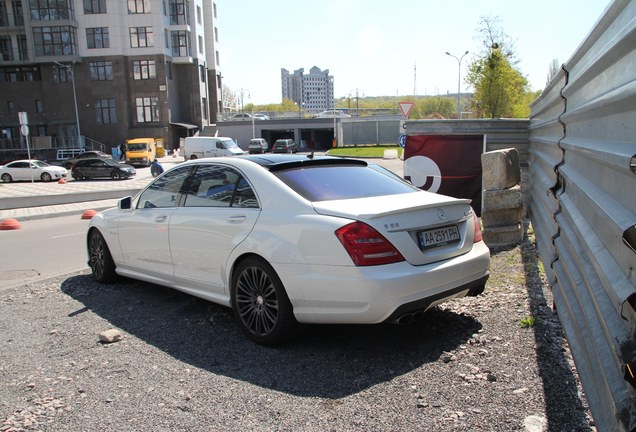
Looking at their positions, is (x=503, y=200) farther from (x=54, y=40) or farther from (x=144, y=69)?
(x=54, y=40)

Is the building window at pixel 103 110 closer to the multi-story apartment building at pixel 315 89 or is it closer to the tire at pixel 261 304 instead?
the tire at pixel 261 304

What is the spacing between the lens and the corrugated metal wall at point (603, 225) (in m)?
2.20

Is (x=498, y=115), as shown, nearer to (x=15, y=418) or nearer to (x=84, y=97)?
(x=15, y=418)

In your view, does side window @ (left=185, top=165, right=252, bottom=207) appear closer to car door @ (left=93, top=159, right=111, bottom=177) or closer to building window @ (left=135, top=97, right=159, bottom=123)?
car door @ (left=93, top=159, right=111, bottom=177)

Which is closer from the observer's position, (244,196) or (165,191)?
(244,196)

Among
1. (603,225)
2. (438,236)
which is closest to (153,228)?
(438,236)

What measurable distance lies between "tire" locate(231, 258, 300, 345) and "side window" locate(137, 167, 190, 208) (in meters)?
1.43

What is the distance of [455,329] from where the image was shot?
4.47 meters

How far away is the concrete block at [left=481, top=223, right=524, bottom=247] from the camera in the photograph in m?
7.24

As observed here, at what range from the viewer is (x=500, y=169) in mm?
7246

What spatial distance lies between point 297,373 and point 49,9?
70.2 meters

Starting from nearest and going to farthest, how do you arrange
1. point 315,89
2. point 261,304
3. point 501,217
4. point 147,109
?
1. point 261,304
2. point 501,217
3. point 147,109
4. point 315,89

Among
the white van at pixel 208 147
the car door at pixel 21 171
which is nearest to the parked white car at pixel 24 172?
the car door at pixel 21 171

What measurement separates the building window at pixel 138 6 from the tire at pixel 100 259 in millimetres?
63729
